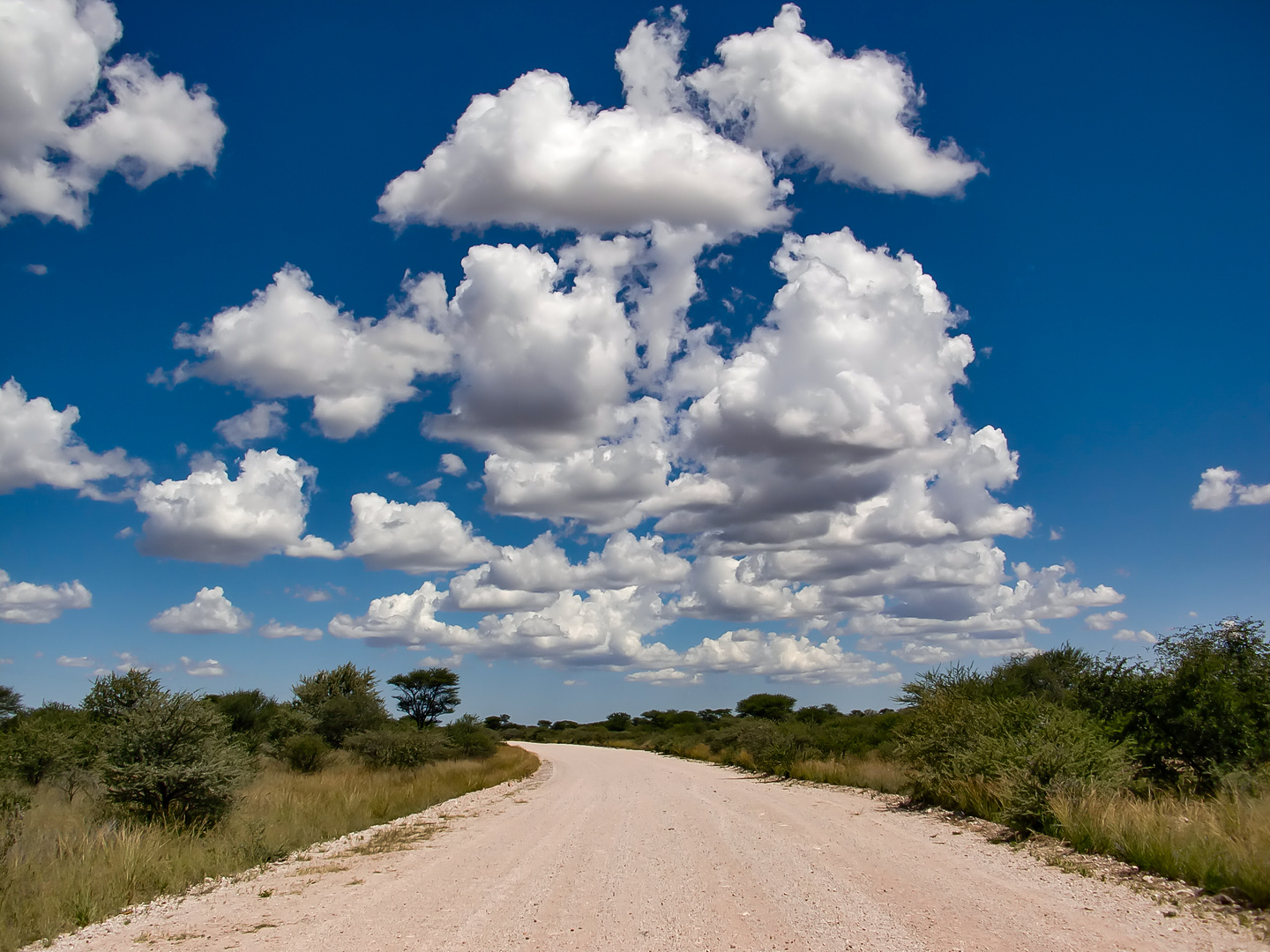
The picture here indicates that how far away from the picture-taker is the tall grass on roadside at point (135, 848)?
323 inches

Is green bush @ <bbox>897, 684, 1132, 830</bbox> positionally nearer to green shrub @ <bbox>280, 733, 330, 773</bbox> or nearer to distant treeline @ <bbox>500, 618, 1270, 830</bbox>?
distant treeline @ <bbox>500, 618, 1270, 830</bbox>

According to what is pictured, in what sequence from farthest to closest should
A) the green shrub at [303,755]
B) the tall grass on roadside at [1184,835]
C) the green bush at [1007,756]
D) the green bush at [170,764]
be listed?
the green shrub at [303,755] < the green bush at [1007,756] < the green bush at [170,764] < the tall grass on roadside at [1184,835]

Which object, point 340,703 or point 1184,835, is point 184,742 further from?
point 340,703

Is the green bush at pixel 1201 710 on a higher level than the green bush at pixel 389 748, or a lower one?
higher

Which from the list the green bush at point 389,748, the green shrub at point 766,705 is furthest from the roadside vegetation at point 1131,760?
the green shrub at point 766,705

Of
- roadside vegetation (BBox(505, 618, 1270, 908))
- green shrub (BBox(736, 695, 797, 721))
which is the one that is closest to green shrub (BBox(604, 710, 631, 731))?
green shrub (BBox(736, 695, 797, 721))

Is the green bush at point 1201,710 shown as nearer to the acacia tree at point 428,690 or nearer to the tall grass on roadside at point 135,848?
the tall grass on roadside at point 135,848

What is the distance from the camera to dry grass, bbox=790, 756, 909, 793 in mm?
21797

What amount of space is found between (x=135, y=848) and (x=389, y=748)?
2294cm

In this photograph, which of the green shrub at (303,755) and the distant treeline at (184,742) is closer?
the distant treeline at (184,742)

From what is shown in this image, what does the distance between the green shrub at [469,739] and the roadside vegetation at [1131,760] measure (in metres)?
23.8

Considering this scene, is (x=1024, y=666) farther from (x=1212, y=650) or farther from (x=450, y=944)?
(x=450, y=944)

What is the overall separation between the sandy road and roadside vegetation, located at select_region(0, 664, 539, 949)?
0.66 meters

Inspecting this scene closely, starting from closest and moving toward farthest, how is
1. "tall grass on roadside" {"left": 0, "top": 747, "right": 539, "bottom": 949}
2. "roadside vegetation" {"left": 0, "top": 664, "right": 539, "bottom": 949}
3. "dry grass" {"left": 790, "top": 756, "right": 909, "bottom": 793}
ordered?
1. "tall grass on roadside" {"left": 0, "top": 747, "right": 539, "bottom": 949}
2. "roadside vegetation" {"left": 0, "top": 664, "right": 539, "bottom": 949}
3. "dry grass" {"left": 790, "top": 756, "right": 909, "bottom": 793}
